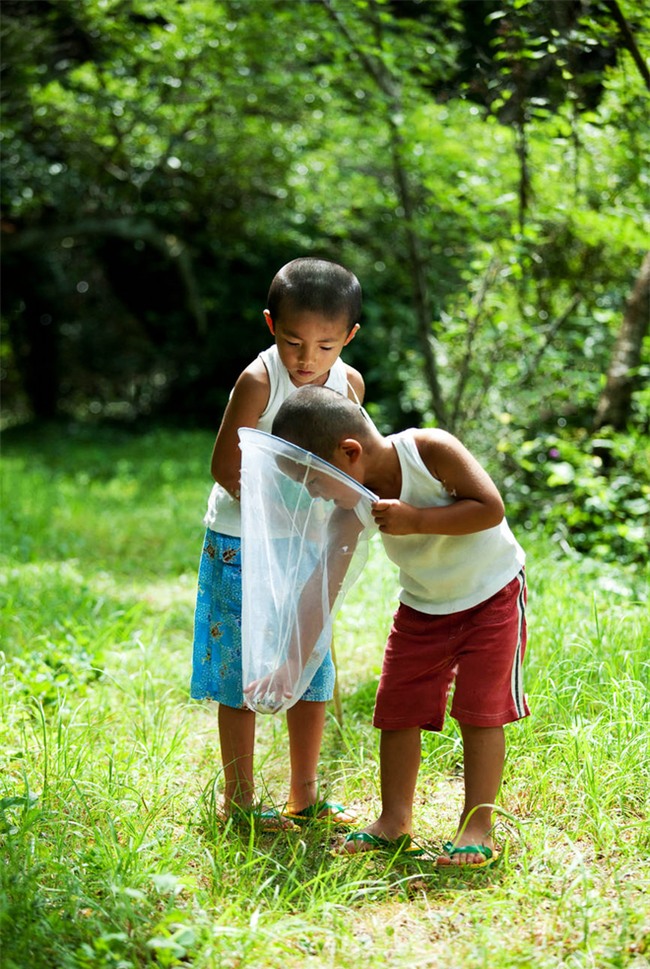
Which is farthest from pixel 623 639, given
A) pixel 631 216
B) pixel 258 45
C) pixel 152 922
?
pixel 258 45

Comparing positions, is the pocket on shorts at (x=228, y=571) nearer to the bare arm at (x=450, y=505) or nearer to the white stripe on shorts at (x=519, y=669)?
the bare arm at (x=450, y=505)

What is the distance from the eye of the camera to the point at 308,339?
2385 millimetres

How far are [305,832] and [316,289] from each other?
132 centimetres

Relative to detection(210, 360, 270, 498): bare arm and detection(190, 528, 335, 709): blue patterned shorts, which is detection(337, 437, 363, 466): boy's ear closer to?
detection(210, 360, 270, 498): bare arm

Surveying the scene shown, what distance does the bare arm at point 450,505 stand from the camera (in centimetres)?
223

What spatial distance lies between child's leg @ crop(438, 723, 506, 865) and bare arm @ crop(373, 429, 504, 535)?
0.51 m

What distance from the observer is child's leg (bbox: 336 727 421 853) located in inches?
97.7

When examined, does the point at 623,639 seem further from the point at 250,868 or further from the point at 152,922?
the point at 152,922

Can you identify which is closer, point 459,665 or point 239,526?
point 459,665

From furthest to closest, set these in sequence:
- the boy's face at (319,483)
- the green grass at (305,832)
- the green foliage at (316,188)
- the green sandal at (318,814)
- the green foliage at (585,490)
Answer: the green foliage at (316,188) < the green foliage at (585,490) < the green sandal at (318,814) < the boy's face at (319,483) < the green grass at (305,832)

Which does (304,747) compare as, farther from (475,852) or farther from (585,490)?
(585,490)

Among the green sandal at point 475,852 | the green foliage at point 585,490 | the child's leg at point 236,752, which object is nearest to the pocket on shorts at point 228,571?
the child's leg at point 236,752

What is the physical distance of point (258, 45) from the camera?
8398 millimetres

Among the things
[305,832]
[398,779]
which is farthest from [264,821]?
[398,779]
